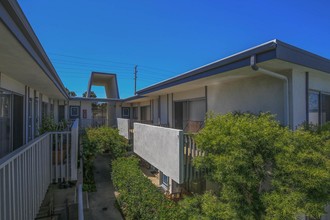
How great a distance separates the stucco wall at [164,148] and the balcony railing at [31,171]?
247 centimetres

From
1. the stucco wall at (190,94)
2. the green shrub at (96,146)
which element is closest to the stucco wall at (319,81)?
the stucco wall at (190,94)

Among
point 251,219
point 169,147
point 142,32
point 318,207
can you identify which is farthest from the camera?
point 142,32

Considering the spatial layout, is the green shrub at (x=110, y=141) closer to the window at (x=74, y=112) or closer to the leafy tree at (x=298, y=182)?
the window at (x=74, y=112)

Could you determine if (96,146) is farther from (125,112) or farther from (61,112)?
(125,112)

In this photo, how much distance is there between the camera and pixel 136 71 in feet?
109

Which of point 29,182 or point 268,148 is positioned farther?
point 29,182

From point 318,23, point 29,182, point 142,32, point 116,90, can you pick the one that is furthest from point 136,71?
point 29,182

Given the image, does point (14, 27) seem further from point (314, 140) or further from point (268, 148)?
point (314, 140)

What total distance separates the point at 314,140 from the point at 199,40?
13853mm

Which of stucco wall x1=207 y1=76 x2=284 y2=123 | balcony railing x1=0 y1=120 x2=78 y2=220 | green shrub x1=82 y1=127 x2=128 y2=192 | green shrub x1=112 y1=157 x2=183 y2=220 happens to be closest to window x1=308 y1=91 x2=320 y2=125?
stucco wall x1=207 y1=76 x2=284 y2=123

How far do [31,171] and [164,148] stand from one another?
323 centimetres

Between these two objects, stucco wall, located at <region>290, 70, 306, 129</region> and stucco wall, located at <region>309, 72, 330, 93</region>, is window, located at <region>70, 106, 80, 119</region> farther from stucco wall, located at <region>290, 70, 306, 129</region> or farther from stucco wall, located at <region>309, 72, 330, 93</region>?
stucco wall, located at <region>309, 72, 330, 93</region>

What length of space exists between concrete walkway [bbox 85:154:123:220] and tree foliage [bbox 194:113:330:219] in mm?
4877

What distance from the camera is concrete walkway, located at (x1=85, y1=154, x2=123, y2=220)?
6918 millimetres
